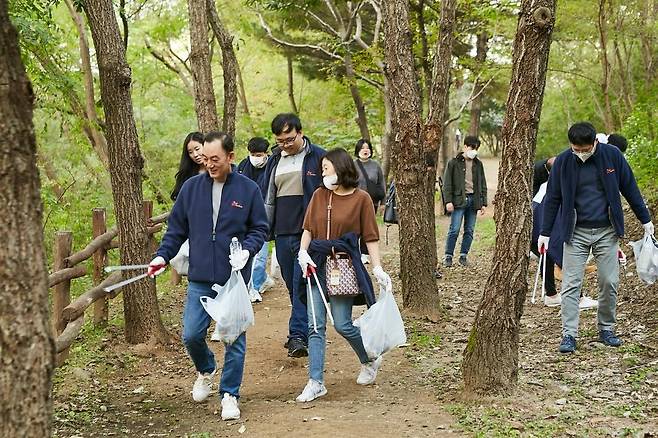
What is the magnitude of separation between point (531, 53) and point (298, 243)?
273 centimetres

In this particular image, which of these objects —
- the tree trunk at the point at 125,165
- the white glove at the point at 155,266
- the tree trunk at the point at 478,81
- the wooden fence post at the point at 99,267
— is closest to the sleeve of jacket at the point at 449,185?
the wooden fence post at the point at 99,267

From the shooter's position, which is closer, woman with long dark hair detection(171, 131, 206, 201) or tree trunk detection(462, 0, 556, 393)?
tree trunk detection(462, 0, 556, 393)

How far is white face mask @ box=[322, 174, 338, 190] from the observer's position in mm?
5824

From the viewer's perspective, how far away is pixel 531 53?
5.25 m

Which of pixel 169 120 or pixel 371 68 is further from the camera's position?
pixel 169 120

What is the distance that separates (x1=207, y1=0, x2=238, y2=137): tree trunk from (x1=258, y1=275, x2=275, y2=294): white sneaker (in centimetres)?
295

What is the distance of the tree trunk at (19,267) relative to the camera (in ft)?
10.3

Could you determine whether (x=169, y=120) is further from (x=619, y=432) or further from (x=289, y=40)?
(x=619, y=432)

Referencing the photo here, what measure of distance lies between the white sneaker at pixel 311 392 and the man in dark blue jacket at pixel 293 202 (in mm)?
1192

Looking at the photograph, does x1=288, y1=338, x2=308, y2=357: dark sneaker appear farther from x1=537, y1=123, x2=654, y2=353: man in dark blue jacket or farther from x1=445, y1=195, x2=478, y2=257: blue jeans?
x1=445, y1=195, x2=478, y2=257: blue jeans

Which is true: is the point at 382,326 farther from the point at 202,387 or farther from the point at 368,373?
the point at 202,387

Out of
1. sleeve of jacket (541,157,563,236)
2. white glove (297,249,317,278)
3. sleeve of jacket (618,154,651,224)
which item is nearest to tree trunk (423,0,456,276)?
sleeve of jacket (541,157,563,236)

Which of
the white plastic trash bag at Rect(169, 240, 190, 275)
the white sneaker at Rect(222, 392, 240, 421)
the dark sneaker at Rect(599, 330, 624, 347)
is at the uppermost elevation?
the white plastic trash bag at Rect(169, 240, 190, 275)

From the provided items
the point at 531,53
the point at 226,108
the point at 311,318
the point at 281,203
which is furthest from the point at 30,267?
the point at 226,108
